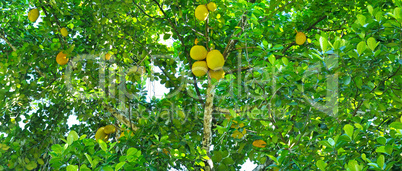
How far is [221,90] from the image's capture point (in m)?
2.45

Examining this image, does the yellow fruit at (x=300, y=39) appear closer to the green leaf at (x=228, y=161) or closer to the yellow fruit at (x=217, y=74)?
the yellow fruit at (x=217, y=74)

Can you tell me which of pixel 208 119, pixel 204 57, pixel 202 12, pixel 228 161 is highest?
pixel 202 12

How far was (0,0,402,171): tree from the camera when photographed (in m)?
1.55

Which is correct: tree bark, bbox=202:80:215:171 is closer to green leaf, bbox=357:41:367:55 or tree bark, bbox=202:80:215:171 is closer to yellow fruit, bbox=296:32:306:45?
yellow fruit, bbox=296:32:306:45

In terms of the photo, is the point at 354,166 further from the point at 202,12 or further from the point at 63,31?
the point at 63,31

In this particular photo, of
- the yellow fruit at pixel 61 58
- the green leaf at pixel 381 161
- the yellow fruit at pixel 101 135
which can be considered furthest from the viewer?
the yellow fruit at pixel 101 135

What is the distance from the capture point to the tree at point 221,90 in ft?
5.10

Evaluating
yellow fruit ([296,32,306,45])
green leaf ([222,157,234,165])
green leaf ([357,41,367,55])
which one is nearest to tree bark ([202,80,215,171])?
green leaf ([222,157,234,165])

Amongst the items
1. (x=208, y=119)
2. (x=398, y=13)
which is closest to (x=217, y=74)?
(x=208, y=119)

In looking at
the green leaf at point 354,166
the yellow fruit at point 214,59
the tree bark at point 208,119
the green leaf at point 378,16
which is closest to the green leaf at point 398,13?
the green leaf at point 378,16

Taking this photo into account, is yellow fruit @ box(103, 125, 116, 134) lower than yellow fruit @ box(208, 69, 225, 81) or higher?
lower

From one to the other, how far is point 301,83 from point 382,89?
1.72 ft

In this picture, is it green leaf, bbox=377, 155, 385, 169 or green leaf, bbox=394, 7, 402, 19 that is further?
green leaf, bbox=394, 7, 402, 19

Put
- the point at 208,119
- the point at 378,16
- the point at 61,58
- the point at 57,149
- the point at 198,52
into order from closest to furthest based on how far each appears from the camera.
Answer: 1. the point at 57,149
2. the point at 378,16
3. the point at 198,52
4. the point at 208,119
5. the point at 61,58
